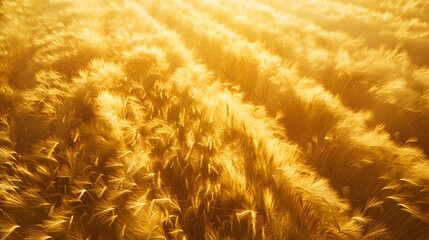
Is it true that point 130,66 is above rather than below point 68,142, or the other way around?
above

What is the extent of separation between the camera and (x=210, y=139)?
177 cm

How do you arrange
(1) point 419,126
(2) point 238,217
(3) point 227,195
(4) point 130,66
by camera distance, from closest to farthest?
(2) point 238,217, (3) point 227,195, (1) point 419,126, (4) point 130,66

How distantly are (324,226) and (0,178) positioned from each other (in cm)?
207

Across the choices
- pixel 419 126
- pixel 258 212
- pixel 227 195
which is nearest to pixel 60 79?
pixel 227 195

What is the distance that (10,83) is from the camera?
110 inches

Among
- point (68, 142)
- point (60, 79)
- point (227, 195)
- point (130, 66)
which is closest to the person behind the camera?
point (227, 195)

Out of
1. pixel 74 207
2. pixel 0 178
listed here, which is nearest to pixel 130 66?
pixel 0 178

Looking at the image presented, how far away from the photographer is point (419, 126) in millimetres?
2127

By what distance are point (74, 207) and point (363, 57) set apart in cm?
369

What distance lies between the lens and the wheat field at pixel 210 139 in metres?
1.34

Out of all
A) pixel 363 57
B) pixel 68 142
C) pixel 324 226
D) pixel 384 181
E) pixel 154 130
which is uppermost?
pixel 363 57

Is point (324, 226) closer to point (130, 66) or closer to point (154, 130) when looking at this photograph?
point (154, 130)

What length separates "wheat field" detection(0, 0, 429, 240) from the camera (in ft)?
4.40

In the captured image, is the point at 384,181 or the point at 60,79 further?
the point at 60,79
